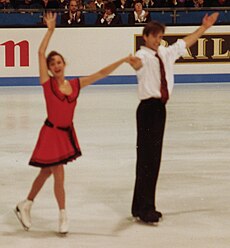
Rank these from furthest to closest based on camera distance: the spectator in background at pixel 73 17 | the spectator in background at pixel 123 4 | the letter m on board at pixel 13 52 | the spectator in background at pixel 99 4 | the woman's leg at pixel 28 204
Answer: the spectator in background at pixel 123 4 → the spectator in background at pixel 99 4 → the spectator in background at pixel 73 17 → the letter m on board at pixel 13 52 → the woman's leg at pixel 28 204

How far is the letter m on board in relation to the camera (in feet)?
49.1

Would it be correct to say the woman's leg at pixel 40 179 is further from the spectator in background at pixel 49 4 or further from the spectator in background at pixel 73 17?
the spectator in background at pixel 49 4

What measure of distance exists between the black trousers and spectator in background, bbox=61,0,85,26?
382 inches

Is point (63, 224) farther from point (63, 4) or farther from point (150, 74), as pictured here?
point (63, 4)

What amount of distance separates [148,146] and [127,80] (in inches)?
382

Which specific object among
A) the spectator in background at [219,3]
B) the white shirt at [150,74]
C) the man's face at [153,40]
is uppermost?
the man's face at [153,40]

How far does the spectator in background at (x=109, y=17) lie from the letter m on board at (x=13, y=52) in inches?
59.9

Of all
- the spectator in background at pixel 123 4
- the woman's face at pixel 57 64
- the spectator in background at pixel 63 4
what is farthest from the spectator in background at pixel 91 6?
the woman's face at pixel 57 64

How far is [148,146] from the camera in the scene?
18.9 ft

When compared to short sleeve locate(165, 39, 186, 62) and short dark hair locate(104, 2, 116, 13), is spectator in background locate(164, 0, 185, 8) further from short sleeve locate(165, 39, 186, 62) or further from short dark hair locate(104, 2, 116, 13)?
short sleeve locate(165, 39, 186, 62)

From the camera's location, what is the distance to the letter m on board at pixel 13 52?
49.1ft

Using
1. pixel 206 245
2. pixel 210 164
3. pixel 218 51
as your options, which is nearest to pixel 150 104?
pixel 206 245

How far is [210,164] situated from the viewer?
7988 mm

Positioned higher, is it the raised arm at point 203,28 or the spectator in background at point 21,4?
the raised arm at point 203,28
